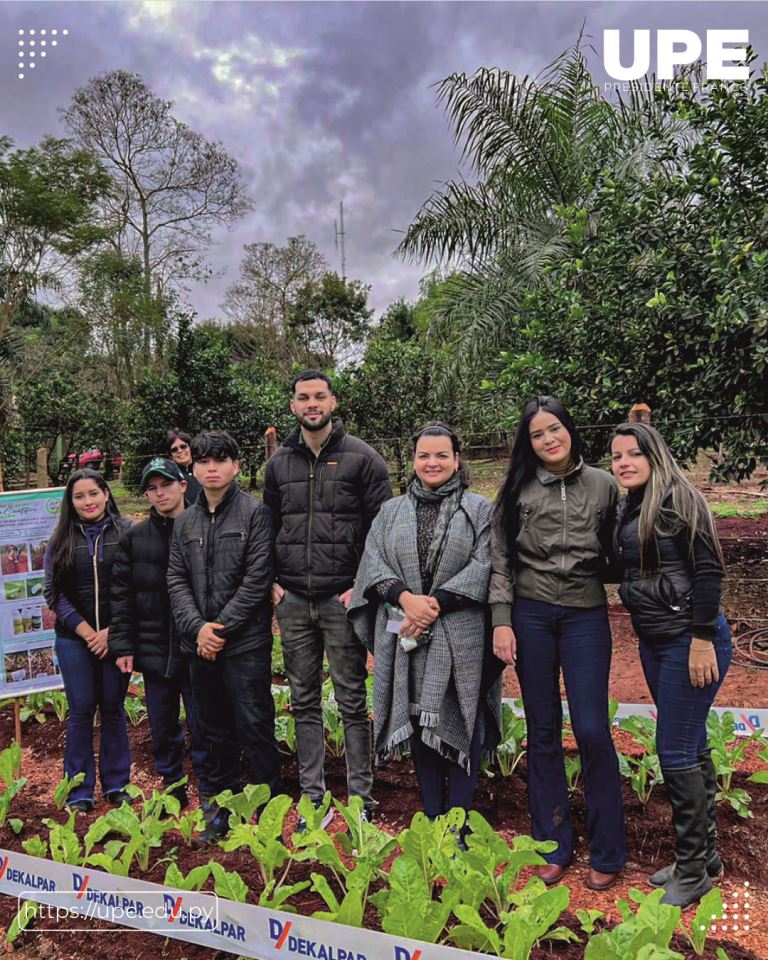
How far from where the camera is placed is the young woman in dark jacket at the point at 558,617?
9.27 feet

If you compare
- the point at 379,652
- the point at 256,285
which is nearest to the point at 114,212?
the point at 256,285

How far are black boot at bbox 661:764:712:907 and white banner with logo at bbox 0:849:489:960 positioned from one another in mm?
964

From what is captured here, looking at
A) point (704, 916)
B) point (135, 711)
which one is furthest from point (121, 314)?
point (704, 916)

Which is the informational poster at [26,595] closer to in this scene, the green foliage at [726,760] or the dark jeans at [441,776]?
the dark jeans at [441,776]

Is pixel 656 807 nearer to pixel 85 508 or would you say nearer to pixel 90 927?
pixel 90 927

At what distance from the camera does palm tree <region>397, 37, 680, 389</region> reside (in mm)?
9664

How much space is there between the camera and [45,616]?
14.1 feet

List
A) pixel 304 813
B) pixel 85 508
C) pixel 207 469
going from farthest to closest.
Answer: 1. pixel 85 508
2. pixel 207 469
3. pixel 304 813

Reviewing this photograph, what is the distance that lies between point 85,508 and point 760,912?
3.28 m

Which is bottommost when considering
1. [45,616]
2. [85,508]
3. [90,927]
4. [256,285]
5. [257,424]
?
[90,927]

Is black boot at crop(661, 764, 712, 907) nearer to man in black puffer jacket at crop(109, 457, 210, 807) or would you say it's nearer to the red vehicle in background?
man in black puffer jacket at crop(109, 457, 210, 807)

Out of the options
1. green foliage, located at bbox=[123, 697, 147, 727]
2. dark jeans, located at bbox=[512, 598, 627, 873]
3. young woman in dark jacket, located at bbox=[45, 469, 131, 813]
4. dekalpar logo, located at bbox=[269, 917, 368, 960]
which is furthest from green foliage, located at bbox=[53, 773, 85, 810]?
dark jeans, located at bbox=[512, 598, 627, 873]

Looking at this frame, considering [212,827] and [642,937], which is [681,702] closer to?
[642,937]

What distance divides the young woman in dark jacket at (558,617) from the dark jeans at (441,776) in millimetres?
227
